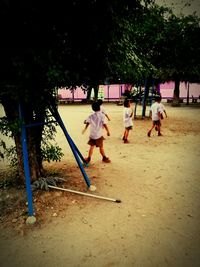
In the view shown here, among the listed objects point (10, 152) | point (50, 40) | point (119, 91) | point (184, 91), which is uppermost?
point (50, 40)

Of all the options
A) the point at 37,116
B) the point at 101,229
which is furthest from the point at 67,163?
the point at 101,229

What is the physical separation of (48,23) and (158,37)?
429 inches

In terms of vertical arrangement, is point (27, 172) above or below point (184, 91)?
below

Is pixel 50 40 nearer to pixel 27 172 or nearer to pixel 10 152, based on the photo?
pixel 27 172

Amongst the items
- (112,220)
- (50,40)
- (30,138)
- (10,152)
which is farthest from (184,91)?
(50,40)

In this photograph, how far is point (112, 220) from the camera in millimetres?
3732

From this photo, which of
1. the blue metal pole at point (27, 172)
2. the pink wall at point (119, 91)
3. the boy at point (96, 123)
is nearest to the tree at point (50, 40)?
the blue metal pole at point (27, 172)

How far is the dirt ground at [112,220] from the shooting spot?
9.74ft

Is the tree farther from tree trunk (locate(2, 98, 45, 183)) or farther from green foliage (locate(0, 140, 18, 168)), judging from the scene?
green foliage (locate(0, 140, 18, 168))

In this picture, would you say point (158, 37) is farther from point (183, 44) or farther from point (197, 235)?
point (197, 235)

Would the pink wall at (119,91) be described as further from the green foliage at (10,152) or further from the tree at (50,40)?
the tree at (50,40)

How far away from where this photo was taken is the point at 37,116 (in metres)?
4.56

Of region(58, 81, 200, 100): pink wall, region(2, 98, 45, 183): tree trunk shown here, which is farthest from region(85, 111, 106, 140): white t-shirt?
region(58, 81, 200, 100): pink wall

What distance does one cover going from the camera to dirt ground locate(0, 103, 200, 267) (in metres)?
2.97
